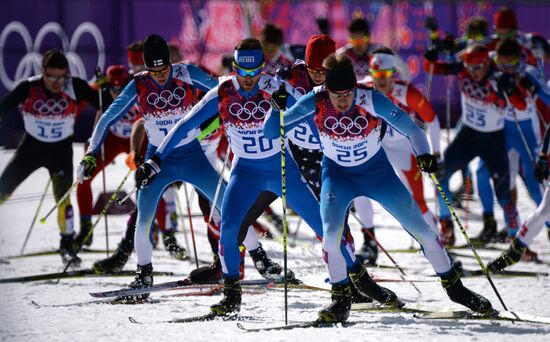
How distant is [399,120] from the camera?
631 cm

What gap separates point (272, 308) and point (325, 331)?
1.02 meters

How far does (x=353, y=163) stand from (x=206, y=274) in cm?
184

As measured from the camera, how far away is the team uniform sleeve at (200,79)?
7.66 metres

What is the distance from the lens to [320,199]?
679cm

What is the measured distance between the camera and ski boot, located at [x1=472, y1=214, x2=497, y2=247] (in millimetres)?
9955

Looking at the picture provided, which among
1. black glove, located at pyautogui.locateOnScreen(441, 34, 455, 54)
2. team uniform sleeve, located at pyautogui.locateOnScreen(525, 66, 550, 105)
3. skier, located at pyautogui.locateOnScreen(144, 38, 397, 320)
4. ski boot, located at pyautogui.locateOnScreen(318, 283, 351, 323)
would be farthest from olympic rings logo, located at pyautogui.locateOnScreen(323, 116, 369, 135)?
black glove, located at pyautogui.locateOnScreen(441, 34, 455, 54)

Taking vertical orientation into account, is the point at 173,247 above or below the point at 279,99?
below

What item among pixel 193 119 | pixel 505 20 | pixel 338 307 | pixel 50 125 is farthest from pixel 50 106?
pixel 505 20

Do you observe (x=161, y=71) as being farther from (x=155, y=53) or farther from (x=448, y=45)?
(x=448, y=45)

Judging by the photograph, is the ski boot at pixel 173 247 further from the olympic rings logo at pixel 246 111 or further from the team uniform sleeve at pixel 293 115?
the team uniform sleeve at pixel 293 115

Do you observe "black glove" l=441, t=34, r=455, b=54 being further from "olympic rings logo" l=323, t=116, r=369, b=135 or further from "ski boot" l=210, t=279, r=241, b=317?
"ski boot" l=210, t=279, r=241, b=317

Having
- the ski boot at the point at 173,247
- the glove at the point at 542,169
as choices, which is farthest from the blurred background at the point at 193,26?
the glove at the point at 542,169

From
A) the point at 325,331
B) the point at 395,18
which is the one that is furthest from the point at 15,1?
the point at 325,331

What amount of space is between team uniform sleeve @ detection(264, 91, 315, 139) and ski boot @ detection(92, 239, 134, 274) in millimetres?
2557
